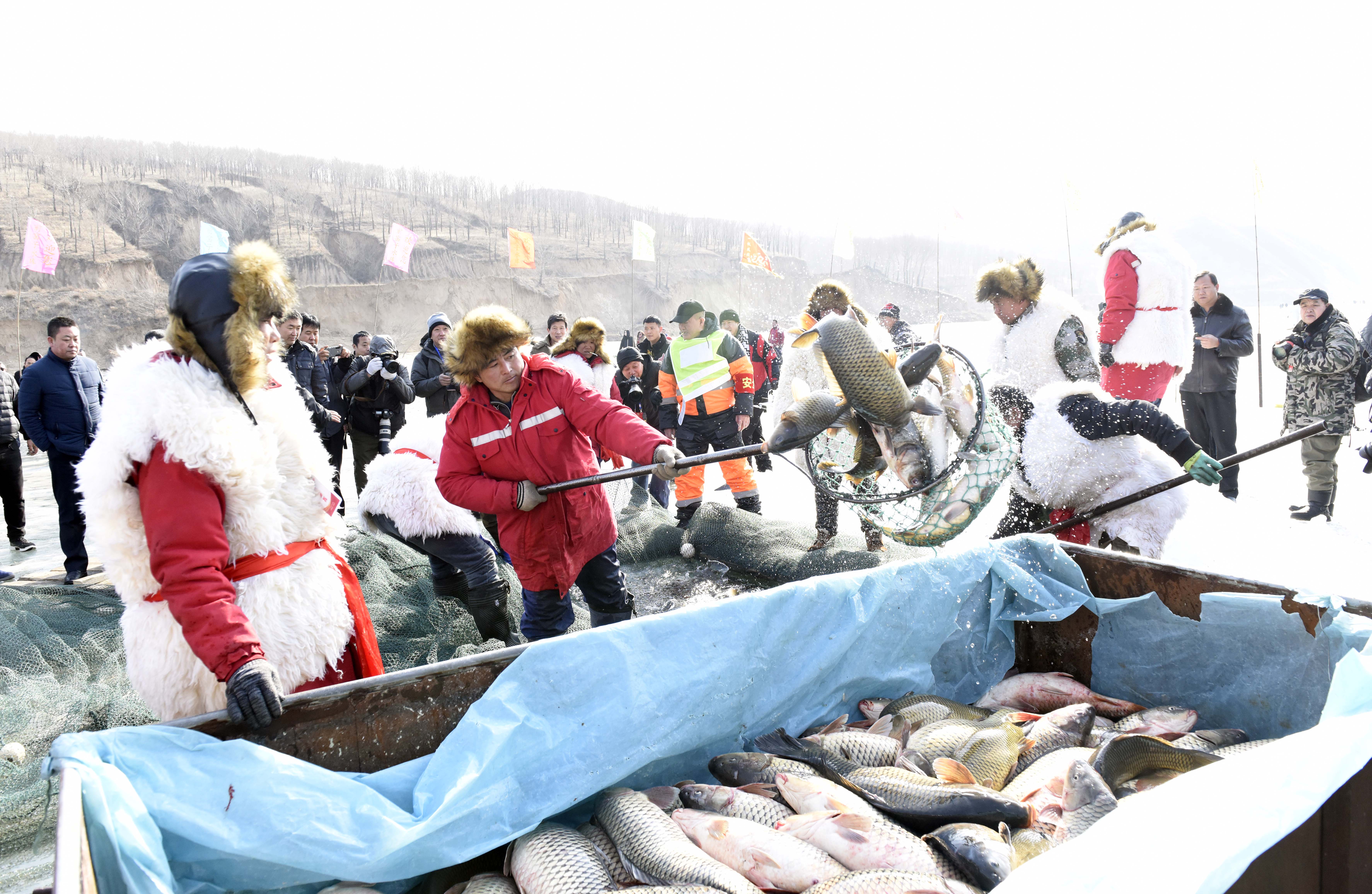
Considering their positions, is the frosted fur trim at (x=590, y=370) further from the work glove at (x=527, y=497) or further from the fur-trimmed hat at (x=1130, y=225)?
the fur-trimmed hat at (x=1130, y=225)

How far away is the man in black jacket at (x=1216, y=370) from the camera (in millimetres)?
6578

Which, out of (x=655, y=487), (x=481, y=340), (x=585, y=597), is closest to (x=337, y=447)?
(x=655, y=487)

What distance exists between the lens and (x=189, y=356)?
6.77 ft

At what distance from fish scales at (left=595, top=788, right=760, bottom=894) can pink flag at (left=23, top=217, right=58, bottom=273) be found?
49.2 feet

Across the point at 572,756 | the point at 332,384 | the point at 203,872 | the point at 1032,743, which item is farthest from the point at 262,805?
the point at 332,384

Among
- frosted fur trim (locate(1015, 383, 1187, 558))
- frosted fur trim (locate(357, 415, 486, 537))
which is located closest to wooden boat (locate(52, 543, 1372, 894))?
frosted fur trim (locate(1015, 383, 1187, 558))

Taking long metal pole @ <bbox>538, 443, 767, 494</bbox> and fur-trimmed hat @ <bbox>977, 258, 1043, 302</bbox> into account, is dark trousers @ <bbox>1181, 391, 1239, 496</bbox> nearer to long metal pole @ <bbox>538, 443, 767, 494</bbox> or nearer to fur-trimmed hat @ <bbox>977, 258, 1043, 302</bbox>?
fur-trimmed hat @ <bbox>977, 258, 1043, 302</bbox>

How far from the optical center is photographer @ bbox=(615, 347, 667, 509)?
26.8 ft

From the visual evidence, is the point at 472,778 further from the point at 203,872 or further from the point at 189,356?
the point at 189,356

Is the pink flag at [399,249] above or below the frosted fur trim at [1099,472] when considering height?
above

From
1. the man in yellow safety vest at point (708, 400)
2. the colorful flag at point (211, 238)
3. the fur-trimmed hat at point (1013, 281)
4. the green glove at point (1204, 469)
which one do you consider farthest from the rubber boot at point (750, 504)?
the colorful flag at point (211, 238)

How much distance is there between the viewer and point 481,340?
3318 mm

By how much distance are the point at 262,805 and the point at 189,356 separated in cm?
114

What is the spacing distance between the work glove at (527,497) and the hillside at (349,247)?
2711 centimetres
